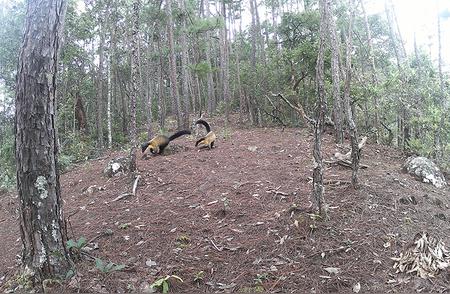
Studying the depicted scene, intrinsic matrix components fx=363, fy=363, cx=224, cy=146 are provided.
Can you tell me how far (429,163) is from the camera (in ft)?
24.6

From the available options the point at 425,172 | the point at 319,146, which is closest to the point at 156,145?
the point at 319,146

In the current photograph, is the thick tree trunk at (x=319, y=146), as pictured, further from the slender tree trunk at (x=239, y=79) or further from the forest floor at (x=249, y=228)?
the slender tree trunk at (x=239, y=79)

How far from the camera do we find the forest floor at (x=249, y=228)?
12.3ft

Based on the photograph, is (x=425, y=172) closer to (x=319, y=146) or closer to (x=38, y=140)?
(x=319, y=146)

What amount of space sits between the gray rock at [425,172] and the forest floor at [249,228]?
0.95 feet

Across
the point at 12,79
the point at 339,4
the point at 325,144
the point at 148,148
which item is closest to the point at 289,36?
the point at 339,4

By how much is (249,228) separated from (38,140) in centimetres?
281

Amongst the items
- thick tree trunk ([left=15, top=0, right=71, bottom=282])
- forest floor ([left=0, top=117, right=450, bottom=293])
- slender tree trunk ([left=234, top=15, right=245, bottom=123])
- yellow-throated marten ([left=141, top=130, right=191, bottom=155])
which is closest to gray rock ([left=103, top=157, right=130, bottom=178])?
forest floor ([left=0, top=117, right=450, bottom=293])

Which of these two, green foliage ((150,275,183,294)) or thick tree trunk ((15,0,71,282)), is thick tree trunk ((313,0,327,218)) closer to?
green foliage ((150,275,183,294))

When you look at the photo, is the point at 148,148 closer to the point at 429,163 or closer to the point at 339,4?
the point at 429,163

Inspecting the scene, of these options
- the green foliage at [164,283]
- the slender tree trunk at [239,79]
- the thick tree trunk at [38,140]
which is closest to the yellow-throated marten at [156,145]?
the thick tree trunk at [38,140]

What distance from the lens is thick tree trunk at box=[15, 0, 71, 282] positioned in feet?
11.6

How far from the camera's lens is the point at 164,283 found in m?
3.54

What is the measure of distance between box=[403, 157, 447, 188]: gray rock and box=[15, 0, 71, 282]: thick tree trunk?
261 inches
